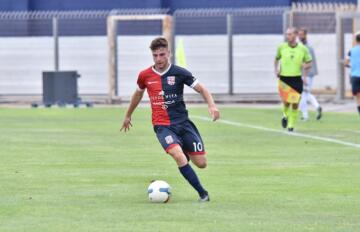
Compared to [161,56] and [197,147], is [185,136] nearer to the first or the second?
[197,147]

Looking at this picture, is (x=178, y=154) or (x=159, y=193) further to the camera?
(x=178, y=154)

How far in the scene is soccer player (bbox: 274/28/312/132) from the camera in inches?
917

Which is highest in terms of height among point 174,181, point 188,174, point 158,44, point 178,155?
point 158,44

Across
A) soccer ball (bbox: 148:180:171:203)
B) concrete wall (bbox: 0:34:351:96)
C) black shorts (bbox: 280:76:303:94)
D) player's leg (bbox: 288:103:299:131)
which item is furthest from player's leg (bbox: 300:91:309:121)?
soccer ball (bbox: 148:180:171:203)

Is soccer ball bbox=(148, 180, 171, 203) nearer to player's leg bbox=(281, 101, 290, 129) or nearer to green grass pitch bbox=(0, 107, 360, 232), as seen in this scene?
green grass pitch bbox=(0, 107, 360, 232)

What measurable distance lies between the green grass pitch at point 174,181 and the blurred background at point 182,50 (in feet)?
35.8

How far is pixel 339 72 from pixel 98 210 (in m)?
23.2

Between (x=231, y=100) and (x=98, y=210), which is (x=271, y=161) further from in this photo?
(x=231, y=100)

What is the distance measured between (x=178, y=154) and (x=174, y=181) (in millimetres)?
2136

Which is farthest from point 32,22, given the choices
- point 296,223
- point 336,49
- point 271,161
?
point 296,223

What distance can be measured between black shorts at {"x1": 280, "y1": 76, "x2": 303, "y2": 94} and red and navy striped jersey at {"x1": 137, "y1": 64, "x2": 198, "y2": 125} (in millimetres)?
10918

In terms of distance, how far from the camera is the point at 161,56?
12.4 metres

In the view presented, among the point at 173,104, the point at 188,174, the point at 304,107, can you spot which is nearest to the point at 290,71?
the point at 304,107

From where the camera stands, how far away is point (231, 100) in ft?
118
